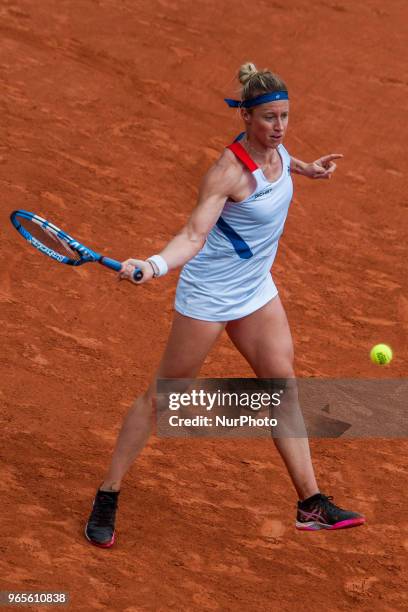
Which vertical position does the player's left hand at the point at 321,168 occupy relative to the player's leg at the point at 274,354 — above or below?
above

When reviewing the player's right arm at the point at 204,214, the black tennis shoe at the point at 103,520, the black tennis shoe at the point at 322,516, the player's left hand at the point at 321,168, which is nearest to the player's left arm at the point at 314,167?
the player's left hand at the point at 321,168

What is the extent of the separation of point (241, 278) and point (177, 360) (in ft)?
1.72

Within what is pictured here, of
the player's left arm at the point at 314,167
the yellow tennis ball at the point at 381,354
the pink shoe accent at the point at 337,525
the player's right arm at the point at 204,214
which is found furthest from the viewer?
the yellow tennis ball at the point at 381,354

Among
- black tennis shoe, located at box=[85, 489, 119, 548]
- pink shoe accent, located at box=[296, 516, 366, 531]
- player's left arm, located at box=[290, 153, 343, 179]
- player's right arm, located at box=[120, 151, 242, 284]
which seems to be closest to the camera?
player's right arm, located at box=[120, 151, 242, 284]

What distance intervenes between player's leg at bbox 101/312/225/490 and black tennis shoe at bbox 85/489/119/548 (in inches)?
11.6

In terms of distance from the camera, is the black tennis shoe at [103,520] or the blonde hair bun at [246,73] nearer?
the blonde hair bun at [246,73]

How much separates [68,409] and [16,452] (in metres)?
0.64

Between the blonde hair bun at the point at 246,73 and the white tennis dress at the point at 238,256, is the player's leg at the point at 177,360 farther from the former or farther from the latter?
the blonde hair bun at the point at 246,73

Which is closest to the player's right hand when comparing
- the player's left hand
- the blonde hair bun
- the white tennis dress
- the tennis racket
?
the tennis racket

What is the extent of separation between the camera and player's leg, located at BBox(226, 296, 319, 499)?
229 inches

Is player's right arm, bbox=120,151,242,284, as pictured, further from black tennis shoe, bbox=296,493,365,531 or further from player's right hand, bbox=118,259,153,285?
black tennis shoe, bbox=296,493,365,531

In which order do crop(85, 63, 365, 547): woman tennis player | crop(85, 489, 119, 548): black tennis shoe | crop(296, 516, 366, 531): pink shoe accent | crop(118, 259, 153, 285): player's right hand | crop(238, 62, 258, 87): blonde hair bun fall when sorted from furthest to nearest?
1. crop(85, 489, 119, 548): black tennis shoe
2. crop(296, 516, 366, 531): pink shoe accent
3. crop(238, 62, 258, 87): blonde hair bun
4. crop(85, 63, 365, 547): woman tennis player
5. crop(118, 259, 153, 285): player's right hand

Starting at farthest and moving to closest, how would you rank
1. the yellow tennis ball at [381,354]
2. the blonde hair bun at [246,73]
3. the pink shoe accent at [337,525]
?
the yellow tennis ball at [381,354] < the pink shoe accent at [337,525] < the blonde hair bun at [246,73]

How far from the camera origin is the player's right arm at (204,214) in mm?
5293
